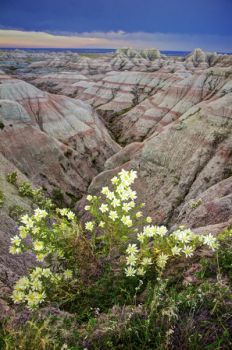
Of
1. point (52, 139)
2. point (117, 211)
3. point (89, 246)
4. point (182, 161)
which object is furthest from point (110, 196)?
Answer: point (52, 139)

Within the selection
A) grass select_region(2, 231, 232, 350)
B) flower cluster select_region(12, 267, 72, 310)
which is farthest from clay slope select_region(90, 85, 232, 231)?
grass select_region(2, 231, 232, 350)

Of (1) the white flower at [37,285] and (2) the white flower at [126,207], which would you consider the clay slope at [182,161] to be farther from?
(1) the white flower at [37,285]

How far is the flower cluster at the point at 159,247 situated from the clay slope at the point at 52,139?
126ft

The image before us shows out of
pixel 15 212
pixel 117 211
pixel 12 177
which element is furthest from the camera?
pixel 12 177

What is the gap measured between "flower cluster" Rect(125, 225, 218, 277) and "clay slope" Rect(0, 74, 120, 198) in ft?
126

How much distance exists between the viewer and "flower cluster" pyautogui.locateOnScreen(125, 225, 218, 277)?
5527mm

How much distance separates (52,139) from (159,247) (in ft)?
154

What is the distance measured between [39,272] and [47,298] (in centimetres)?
50

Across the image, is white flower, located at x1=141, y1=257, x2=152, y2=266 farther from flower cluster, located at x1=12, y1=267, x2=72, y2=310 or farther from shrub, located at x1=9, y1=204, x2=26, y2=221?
shrub, located at x1=9, y1=204, x2=26, y2=221

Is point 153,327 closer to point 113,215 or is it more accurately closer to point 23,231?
point 113,215

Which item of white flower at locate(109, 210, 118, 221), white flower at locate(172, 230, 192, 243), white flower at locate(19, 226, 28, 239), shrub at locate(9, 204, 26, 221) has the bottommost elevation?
shrub at locate(9, 204, 26, 221)

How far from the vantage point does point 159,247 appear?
585 centimetres

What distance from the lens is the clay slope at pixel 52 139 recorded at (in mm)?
45438

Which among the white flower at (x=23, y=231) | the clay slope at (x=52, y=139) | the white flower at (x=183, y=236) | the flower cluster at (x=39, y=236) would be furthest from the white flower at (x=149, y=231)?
the clay slope at (x=52, y=139)
